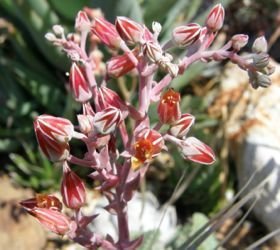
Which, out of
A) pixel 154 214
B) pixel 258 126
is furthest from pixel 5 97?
pixel 258 126

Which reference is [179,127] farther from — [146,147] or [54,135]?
[54,135]

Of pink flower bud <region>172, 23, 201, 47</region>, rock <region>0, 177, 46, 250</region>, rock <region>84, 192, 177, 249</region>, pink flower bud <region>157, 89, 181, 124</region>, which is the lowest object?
rock <region>84, 192, 177, 249</region>

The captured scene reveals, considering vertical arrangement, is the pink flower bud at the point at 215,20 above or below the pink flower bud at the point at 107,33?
below

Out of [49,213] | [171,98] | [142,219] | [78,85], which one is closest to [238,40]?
[171,98]

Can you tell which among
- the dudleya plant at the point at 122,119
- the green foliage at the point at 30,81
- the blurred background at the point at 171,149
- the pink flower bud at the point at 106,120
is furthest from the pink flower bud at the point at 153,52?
the green foliage at the point at 30,81

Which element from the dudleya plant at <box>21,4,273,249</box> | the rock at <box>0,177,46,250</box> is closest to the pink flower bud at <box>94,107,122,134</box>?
the dudleya plant at <box>21,4,273,249</box>

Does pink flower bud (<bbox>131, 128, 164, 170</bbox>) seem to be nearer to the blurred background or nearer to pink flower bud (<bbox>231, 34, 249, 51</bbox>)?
pink flower bud (<bbox>231, 34, 249, 51</bbox>)

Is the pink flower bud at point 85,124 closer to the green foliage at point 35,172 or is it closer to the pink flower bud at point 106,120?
the pink flower bud at point 106,120
